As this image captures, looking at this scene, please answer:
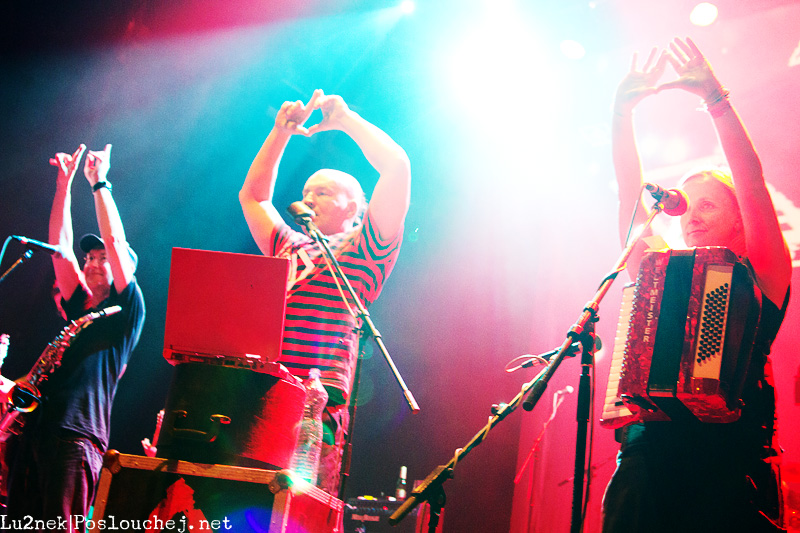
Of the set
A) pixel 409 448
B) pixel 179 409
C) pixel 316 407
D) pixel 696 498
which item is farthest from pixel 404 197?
pixel 409 448

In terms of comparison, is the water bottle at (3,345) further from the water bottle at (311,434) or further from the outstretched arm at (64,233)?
the water bottle at (311,434)

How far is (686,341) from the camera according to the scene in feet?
6.37

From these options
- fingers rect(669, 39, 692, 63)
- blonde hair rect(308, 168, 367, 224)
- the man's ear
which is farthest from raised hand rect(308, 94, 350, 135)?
fingers rect(669, 39, 692, 63)

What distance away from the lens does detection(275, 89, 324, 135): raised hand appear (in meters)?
2.94

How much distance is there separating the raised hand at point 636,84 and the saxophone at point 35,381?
2.79 m

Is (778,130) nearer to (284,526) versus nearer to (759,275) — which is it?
(759,275)

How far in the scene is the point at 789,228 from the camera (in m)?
3.32

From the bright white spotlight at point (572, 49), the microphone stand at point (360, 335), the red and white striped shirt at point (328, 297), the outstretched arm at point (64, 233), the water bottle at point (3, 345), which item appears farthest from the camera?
the bright white spotlight at point (572, 49)

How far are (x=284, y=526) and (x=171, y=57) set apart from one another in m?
4.22

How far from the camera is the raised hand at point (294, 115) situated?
116 inches

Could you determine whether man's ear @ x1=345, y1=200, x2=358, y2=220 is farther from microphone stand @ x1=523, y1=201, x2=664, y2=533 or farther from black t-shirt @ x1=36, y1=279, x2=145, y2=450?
microphone stand @ x1=523, y1=201, x2=664, y2=533

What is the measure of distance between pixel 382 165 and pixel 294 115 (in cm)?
52

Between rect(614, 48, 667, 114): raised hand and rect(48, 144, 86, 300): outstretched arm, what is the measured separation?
10.8 ft

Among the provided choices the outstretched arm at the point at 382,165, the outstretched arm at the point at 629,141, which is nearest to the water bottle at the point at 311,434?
the outstretched arm at the point at 382,165
